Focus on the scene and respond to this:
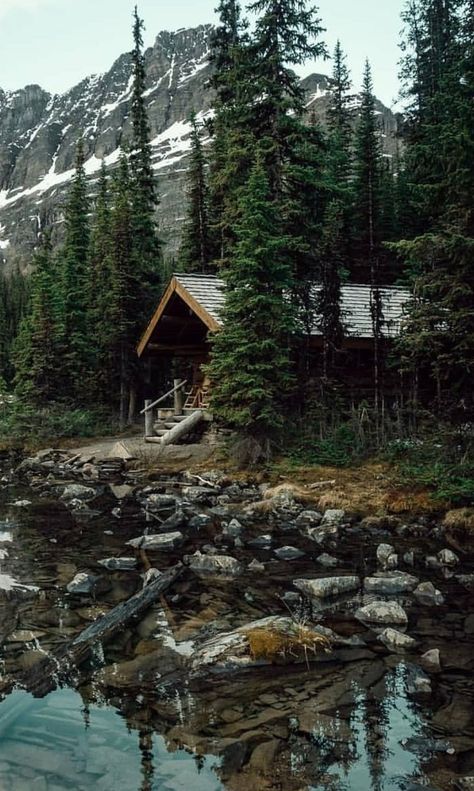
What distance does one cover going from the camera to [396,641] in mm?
5574

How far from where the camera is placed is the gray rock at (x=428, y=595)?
6.65 metres

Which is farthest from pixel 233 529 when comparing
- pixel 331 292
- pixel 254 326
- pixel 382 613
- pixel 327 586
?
pixel 331 292

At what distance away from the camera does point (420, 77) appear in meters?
36.4

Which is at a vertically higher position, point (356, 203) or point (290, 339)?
point (356, 203)

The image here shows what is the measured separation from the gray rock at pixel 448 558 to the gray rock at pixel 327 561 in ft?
4.72

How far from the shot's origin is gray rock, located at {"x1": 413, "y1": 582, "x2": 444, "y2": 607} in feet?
21.8

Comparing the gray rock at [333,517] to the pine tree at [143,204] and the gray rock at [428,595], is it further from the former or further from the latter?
Answer: the pine tree at [143,204]

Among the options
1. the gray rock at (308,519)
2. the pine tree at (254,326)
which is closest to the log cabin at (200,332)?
the pine tree at (254,326)

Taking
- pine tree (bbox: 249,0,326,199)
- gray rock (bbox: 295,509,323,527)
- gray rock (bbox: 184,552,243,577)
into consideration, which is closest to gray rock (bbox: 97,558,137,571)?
gray rock (bbox: 184,552,243,577)

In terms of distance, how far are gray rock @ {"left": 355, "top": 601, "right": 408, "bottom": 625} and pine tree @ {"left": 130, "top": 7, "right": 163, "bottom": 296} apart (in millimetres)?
22143

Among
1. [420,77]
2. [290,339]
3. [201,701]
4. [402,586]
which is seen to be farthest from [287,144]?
[420,77]

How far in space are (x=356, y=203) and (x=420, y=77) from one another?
14.1 meters

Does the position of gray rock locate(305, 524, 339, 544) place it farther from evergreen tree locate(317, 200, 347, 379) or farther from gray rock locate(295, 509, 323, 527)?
evergreen tree locate(317, 200, 347, 379)

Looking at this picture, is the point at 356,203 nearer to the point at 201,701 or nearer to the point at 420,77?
the point at 420,77
